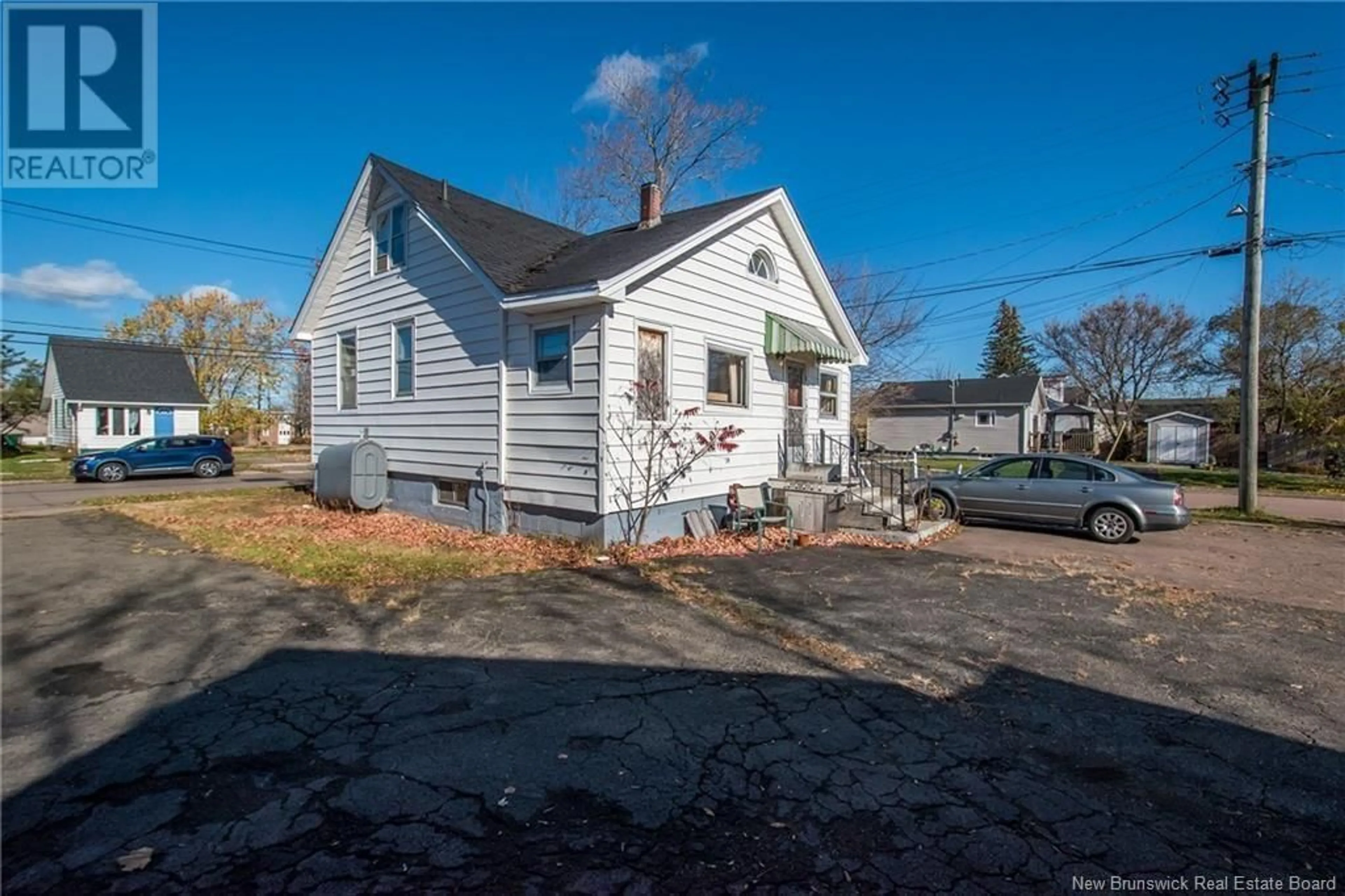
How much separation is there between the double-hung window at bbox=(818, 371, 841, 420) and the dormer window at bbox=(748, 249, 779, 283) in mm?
2809

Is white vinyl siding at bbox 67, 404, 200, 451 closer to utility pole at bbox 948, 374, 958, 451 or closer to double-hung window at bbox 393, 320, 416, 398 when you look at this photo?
double-hung window at bbox 393, 320, 416, 398

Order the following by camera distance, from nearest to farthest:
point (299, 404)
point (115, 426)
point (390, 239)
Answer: point (390, 239) → point (115, 426) → point (299, 404)

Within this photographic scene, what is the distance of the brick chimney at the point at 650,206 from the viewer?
1295 centimetres

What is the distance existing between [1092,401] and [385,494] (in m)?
43.4

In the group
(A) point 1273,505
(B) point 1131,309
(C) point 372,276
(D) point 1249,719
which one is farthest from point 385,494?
(B) point 1131,309

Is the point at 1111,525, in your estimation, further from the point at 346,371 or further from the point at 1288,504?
the point at 346,371

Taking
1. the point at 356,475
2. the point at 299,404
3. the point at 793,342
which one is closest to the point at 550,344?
the point at 793,342

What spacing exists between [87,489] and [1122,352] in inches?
1923

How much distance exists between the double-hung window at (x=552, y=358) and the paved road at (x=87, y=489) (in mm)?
11828

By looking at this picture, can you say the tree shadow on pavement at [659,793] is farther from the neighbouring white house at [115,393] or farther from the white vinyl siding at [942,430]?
the white vinyl siding at [942,430]

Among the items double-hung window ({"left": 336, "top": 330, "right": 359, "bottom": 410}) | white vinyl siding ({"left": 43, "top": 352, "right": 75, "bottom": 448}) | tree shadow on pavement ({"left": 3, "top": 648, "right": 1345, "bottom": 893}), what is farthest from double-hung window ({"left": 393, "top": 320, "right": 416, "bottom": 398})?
white vinyl siding ({"left": 43, "top": 352, "right": 75, "bottom": 448})

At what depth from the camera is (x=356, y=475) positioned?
1211 cm

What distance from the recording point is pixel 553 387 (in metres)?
9.68

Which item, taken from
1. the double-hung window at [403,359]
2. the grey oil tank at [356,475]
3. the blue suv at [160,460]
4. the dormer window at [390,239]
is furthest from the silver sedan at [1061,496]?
the blue suv at [160,460]
